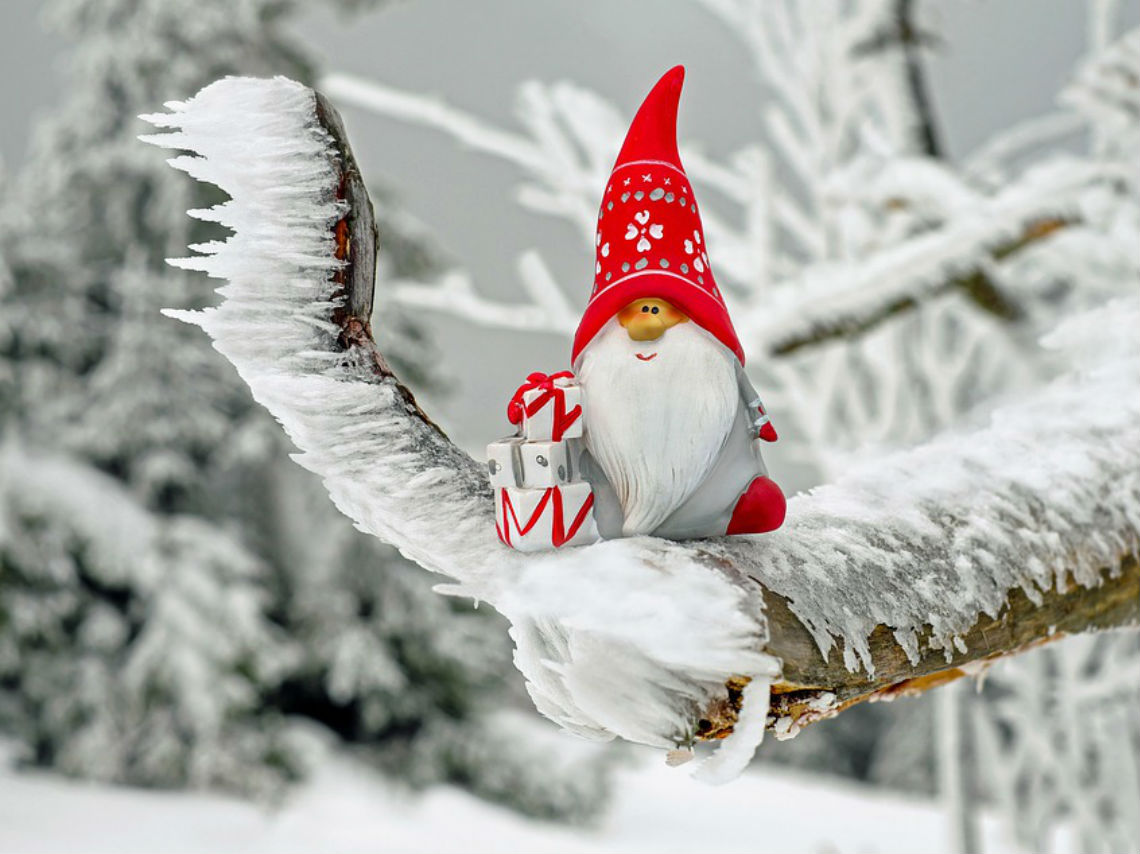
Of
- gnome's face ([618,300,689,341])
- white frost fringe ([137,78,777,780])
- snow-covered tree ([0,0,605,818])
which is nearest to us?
white frost fringe ([137,78,777,780])

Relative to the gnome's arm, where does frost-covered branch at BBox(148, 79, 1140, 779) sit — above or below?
below

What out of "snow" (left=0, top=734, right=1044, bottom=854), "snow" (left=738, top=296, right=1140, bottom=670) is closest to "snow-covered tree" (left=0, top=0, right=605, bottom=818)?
"snow" (left=0, top=734, right=1044, bottom=854)

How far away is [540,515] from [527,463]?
0.8 inches

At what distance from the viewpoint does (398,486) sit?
334 mm

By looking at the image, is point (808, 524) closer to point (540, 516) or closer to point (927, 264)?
point (540, 516)

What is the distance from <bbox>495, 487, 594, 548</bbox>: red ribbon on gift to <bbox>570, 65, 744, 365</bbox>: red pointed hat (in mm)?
83

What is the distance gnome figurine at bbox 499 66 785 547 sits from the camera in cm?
37

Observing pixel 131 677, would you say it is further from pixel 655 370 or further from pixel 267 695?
pixel 655 370

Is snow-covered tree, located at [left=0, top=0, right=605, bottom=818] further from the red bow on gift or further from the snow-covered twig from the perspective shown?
the red bow on gift

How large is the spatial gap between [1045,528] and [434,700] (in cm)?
270

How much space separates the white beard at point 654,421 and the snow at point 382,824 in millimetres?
2108

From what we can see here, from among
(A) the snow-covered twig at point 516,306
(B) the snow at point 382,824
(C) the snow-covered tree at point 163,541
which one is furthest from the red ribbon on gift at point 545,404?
(C) the snow-covered tree at point 163,541

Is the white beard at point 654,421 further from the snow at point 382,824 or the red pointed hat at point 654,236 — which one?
the snow at point 382,824

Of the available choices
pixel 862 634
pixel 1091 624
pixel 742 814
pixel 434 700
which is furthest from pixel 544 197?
pixel 742 814
